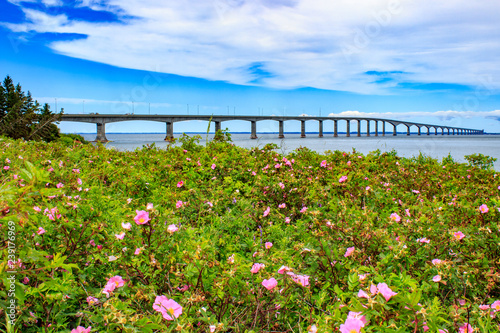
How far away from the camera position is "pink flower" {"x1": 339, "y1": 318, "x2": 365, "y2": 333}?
1.37 m

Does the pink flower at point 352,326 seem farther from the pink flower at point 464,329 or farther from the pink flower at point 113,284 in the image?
the pink flower at point 113,284

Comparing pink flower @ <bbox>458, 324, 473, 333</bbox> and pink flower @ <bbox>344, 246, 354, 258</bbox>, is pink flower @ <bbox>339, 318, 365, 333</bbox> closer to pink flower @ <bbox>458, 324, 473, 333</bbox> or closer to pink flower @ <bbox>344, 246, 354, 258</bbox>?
pink flower @ <bbox>458, 324, 473, 333</bbox>

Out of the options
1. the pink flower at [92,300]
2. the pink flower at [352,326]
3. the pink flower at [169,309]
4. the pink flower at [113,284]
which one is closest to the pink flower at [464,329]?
the pink flower at [352,326]

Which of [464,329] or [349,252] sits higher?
[349,252]

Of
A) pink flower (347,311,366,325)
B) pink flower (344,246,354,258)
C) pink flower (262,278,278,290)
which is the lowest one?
pink flower (262,278,278,290)

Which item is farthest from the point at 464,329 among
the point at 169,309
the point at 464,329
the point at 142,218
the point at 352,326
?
the point at 142,218

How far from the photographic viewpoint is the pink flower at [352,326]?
1.37 m

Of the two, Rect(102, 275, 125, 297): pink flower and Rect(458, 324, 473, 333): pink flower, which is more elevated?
Rect(102, 275, 125, 297): pink flower

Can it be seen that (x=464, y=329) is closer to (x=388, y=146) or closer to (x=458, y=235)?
(x=458, y=235)

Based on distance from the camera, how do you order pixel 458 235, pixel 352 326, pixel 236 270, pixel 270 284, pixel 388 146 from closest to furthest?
pixel 352 326
pixel 270 284
pixel 236 270
pixel 458 235
pixel 388 146

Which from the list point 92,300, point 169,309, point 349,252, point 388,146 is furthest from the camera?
point 388,146

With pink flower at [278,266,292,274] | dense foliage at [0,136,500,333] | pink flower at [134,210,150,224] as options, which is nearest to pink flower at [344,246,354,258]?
dense foliage at [0,136,500,333]

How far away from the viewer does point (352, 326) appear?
1.38m

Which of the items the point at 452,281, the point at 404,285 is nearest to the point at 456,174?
the point at 452,281
